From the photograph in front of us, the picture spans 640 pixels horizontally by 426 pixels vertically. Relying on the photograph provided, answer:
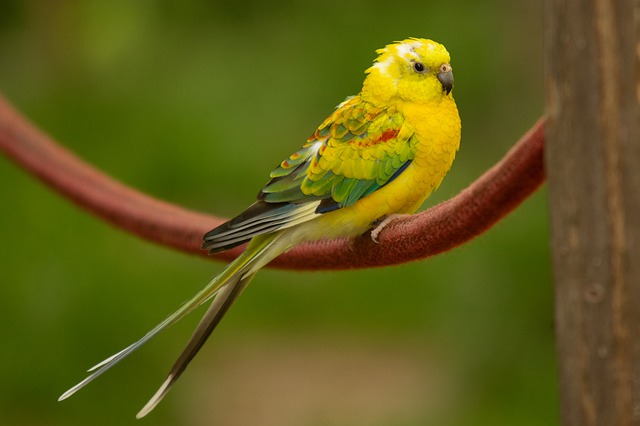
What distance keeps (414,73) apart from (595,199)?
102 cm

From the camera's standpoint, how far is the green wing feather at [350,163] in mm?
2303

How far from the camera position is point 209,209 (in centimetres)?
583

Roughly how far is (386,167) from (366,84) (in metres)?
0.19

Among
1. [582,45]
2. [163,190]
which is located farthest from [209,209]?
[582,45]

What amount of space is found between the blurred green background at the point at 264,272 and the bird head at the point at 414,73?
1.59 m

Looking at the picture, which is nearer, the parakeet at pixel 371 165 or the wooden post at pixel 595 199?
the wooden post at pixel 595 199

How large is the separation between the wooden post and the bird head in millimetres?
949

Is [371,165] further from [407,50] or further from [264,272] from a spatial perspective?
[264,272]

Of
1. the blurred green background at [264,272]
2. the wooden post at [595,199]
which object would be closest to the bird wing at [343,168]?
the wooden post at [595,199]

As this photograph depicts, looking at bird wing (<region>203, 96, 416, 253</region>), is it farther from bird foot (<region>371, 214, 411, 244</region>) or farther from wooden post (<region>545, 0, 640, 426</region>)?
wooden post (<region>545, 0, 640, 426</region>)

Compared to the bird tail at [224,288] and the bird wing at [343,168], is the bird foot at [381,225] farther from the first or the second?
the bird tail at [224,288]

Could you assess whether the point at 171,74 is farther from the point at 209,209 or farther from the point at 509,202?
the point at 509,202

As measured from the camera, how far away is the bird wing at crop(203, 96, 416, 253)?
2299mm

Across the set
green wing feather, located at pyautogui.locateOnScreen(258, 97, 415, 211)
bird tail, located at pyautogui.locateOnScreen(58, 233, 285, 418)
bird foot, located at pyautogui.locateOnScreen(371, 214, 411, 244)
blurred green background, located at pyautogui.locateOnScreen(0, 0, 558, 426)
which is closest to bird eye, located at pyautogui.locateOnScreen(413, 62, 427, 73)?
green wing feather, located at pyautogui.locateOnScreen(258, 97, 415, 211)
